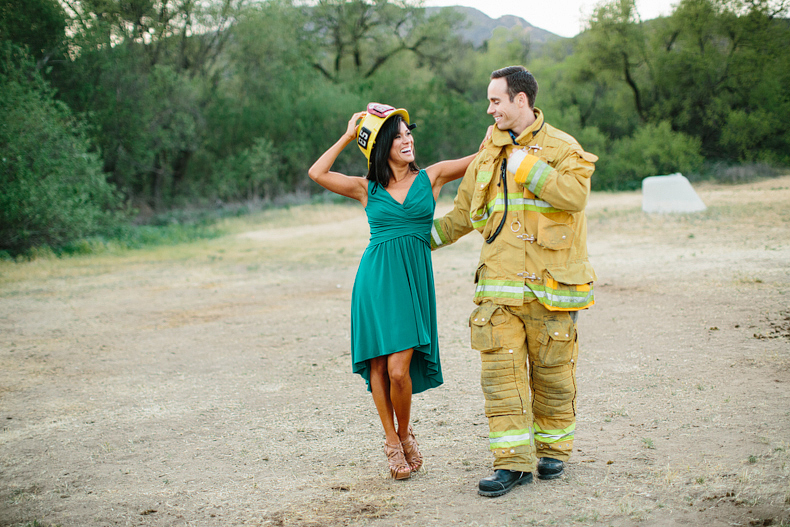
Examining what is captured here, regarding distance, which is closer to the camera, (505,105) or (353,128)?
(505,105)

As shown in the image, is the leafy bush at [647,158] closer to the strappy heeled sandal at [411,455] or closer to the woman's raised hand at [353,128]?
the woman's raised hand at [353,128]

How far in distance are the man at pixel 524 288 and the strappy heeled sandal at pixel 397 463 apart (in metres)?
0.49

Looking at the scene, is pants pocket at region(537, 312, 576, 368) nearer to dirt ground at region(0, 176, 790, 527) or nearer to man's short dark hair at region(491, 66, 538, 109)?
dirt ground at region(0, 176, 790, 527)

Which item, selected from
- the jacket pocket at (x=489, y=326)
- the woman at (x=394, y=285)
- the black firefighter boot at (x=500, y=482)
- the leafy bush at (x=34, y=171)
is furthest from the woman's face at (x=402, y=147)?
the leafy bush at (x=34, y=171)

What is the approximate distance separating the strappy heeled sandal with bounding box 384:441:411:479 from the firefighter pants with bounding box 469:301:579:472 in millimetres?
548

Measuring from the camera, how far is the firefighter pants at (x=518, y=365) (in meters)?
3.26

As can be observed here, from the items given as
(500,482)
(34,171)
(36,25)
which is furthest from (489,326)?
(36,25)

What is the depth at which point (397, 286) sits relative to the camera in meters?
3.53

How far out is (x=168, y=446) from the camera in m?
4.39

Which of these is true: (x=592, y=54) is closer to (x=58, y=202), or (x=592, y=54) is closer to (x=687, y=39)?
(x=687, y=39)

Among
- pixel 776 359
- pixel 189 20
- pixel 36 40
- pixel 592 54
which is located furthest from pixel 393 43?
pixel 776 359

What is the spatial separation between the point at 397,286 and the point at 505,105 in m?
1.13

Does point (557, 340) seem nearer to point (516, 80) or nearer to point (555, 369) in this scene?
point (555, 369)

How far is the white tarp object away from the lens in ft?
56.8
